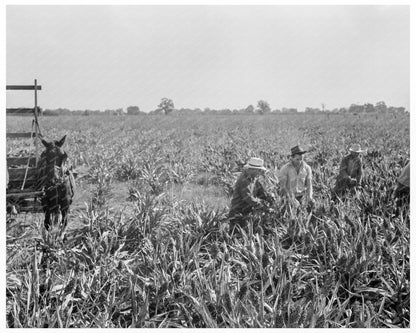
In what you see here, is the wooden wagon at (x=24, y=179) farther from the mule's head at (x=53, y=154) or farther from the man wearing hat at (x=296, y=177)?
the man wearing hat at (x=296, y=177)

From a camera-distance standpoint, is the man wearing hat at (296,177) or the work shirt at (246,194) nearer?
the work shirt at (246,194)

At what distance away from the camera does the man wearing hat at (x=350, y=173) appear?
6.81 meters

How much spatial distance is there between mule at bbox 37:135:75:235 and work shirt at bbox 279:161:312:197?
3.39 m

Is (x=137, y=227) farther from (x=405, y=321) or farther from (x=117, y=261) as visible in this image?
(x=405, y=321)

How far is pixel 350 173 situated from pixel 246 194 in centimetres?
290

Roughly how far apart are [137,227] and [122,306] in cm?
170

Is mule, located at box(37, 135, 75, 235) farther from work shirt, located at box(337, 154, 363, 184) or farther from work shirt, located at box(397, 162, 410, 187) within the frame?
work shirt, located at box(397, 162, 410, 187)

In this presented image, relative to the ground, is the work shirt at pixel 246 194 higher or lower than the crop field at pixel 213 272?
higher

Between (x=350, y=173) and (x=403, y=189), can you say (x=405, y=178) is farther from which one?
(x=350, y=173)

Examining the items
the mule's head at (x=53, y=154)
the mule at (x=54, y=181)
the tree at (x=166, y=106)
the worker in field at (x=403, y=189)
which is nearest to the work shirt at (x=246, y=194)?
the worker in field at (x=403, y=189)

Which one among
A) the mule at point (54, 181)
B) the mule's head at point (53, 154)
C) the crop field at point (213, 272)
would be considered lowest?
the crop field at point (213, 272)

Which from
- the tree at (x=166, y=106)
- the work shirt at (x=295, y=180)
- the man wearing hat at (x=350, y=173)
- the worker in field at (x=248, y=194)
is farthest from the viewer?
the tree at (x=166, y=106)

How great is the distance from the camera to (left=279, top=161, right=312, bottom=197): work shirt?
19.2 ft

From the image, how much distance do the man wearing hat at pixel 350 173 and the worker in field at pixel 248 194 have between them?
234 centimetres
